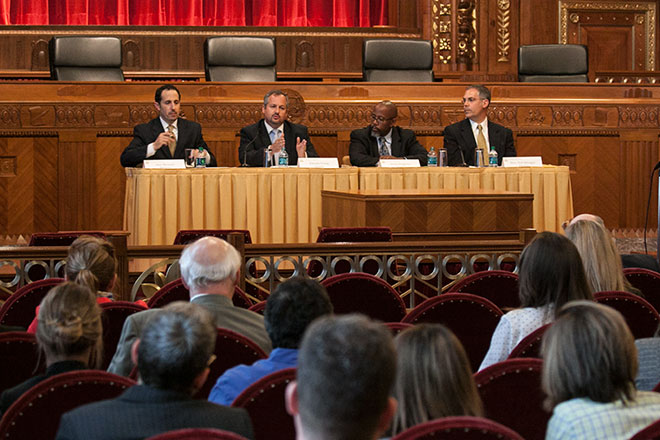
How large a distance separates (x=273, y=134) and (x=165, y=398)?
612 cm

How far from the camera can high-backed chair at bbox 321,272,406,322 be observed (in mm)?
3627

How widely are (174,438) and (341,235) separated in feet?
13.0

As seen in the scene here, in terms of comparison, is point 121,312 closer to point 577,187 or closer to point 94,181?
point 94,181

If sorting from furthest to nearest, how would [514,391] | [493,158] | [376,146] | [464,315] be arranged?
[376,146], [493,158], [464,315], [514,391]

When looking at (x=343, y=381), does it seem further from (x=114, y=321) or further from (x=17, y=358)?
(x=114, y=321)

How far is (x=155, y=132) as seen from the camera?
758cm

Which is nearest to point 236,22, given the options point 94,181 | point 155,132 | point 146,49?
point 146,49

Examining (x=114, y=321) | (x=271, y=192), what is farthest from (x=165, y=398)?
(x=271, y=192)

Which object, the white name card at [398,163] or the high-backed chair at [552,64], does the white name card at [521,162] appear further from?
the high-backed chair at [552,64]

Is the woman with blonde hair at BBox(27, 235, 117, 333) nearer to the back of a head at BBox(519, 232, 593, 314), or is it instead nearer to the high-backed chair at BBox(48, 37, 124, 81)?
the back of a head at BBox(519, 232, 593, 314)

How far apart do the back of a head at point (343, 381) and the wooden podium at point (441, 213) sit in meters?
4.72

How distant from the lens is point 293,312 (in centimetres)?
241

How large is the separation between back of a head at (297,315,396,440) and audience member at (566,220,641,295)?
2324 mm

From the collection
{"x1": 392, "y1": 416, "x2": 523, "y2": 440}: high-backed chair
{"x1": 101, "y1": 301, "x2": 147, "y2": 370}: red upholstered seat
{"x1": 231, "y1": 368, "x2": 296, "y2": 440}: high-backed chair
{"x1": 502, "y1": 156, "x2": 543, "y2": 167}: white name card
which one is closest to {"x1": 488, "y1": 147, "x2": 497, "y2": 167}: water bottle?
{"x1": 502, "y1": 156, "x2": 543, "y2": 167}: white name card
